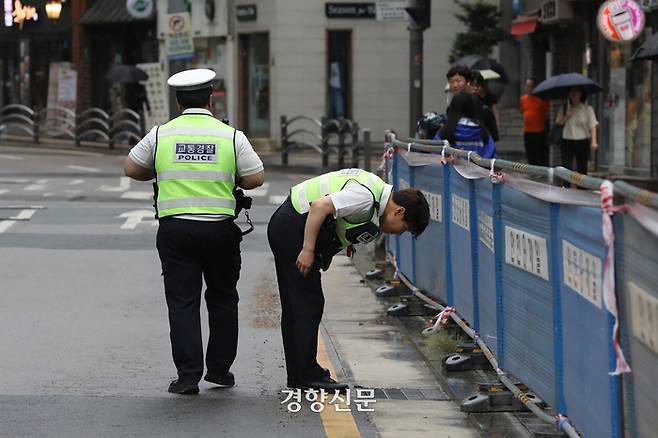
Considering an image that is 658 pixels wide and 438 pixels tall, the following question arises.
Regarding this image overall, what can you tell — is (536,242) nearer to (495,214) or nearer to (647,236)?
(495,214)

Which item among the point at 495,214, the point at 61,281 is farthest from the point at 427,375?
the point at 61,281

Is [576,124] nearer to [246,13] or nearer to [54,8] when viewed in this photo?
[246,13]

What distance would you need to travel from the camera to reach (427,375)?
9023 millimetres

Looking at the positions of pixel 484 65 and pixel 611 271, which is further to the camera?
pixel 484 65

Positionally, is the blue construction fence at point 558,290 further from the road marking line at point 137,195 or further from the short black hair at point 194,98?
the road marking line at point 137,195

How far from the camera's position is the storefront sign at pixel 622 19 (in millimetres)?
21297

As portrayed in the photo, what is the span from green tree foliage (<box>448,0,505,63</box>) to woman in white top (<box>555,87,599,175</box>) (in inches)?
528

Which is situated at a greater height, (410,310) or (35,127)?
(410,310)

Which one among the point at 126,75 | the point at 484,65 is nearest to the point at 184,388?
the point at 484,65

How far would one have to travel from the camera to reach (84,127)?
39.3 meters

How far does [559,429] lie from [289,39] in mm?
31380

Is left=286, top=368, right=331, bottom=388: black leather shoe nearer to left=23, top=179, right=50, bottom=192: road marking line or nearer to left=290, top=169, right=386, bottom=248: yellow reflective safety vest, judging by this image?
left=290, top=169, right=386, bottom=248: yellow reflective safety vest

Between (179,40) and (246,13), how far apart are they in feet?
32.1

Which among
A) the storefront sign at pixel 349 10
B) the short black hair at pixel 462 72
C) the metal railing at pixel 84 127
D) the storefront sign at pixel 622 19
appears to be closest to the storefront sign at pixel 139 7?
the metal railing at pixel 84 127
